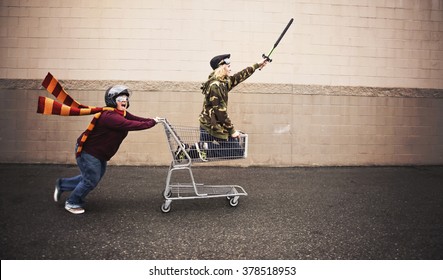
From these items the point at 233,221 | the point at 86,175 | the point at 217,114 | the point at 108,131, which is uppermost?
the point at 217,114

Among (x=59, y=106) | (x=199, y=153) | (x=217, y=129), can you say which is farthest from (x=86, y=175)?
(x=217, y=129)

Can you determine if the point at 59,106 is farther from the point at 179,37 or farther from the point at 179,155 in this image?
the point at 179,37

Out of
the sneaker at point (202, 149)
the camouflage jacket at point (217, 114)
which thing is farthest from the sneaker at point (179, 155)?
the camouflage jacket at point (217, 114)

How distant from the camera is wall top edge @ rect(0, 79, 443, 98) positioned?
638 centimetres

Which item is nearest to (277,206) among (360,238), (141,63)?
(360,238)

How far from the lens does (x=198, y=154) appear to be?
3.97 metres

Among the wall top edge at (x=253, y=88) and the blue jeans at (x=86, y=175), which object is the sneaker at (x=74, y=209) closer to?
the blue jeans at (x=86, y=175)

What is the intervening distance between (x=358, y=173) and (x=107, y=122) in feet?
16.2

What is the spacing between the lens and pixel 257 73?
6594mm

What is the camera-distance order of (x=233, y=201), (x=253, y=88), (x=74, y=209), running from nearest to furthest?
(x=74, y=209) < (x=233, y=201) < (x=253, y=88)

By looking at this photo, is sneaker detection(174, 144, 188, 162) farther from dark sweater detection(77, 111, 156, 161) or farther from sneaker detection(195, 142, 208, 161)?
dark sweater detection(77, 111, 156, 161)

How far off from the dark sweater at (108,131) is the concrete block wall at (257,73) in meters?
2.68

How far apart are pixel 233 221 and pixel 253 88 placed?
11.6 feet

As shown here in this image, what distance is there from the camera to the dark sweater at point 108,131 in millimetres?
3676
